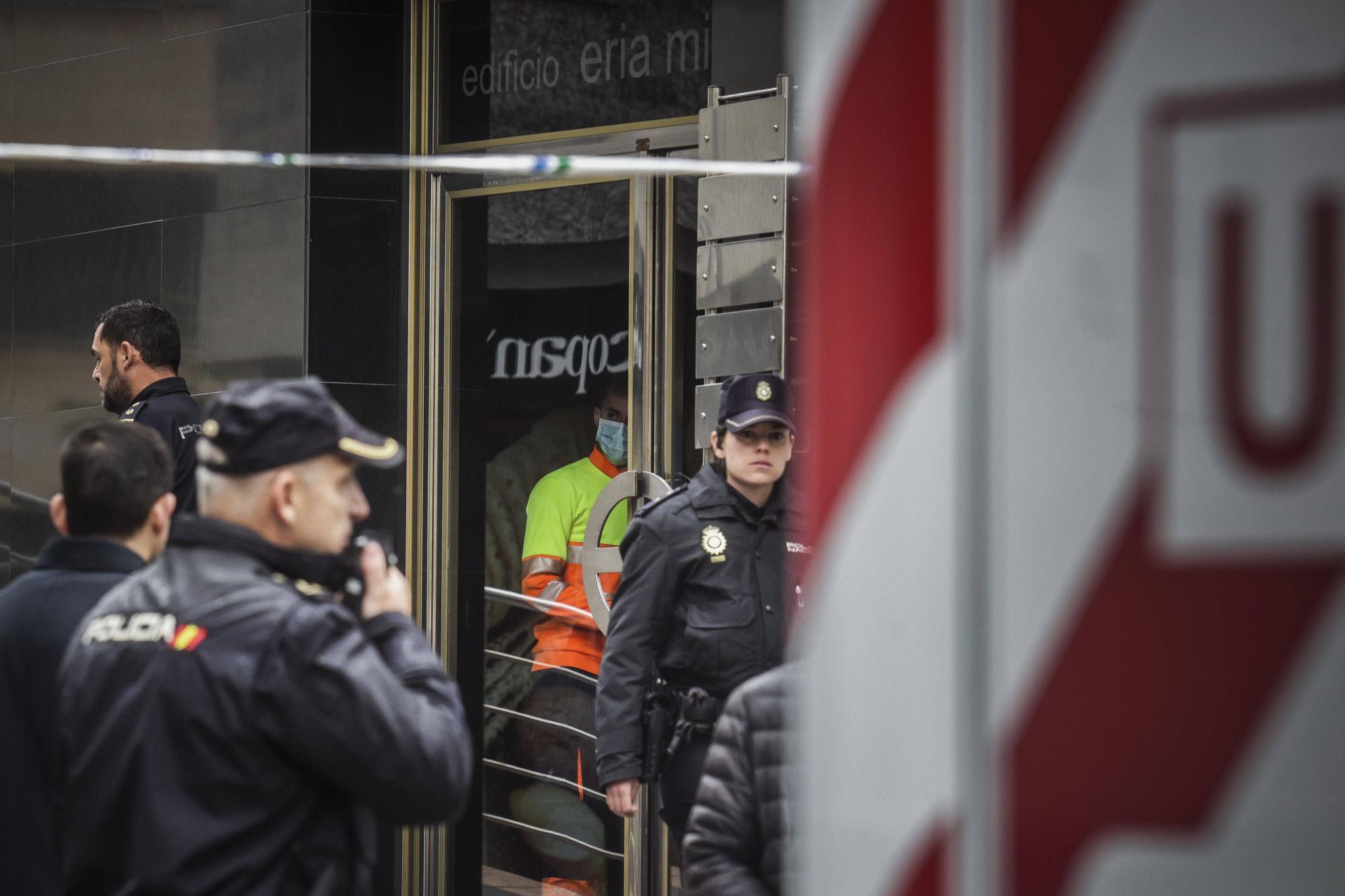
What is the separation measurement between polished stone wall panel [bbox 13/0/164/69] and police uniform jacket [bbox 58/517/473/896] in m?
5.86

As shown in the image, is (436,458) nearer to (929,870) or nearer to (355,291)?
(355,291)

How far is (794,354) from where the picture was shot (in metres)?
6.35

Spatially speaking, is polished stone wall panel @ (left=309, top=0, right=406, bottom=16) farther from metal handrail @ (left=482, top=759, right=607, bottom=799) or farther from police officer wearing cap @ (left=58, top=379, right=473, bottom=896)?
police officer wearing cap @ (left=58, top=379, right=473, bottom=896)

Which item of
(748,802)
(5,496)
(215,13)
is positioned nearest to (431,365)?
(215,13)

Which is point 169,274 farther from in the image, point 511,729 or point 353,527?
point 353,527

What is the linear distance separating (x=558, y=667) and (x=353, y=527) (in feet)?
14.7

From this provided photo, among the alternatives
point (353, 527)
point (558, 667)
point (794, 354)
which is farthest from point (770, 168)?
point (558, 667)

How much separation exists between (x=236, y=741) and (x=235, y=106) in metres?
5.54

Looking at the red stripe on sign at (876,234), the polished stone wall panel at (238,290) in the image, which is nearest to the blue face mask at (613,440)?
the polished stone wall panel at (238,290)

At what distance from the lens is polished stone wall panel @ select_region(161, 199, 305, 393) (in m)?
7.30

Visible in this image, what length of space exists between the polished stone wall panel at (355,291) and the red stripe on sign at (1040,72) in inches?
249

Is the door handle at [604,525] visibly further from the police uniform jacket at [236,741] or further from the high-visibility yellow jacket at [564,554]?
the police uniform jacket at [236,741]

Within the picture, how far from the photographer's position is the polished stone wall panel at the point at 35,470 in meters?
8.24

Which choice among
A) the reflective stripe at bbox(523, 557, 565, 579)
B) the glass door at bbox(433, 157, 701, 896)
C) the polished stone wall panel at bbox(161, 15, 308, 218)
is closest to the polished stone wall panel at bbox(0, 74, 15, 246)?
the polished stone wall panel at bbox(161, 15, 308, 218)
